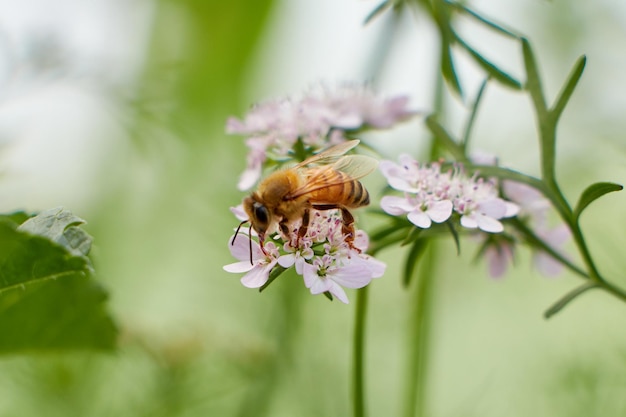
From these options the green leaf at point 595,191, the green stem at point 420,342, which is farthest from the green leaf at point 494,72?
the green stem at point 420,342

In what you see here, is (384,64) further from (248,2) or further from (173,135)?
(248,2)

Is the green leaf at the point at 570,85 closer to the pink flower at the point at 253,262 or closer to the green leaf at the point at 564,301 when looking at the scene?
the green leaf at the point at 564,301

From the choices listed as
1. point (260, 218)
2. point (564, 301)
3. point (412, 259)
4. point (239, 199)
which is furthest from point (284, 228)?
point (239, 199)

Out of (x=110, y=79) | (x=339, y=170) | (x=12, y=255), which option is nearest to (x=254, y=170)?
(x=339, y=170)

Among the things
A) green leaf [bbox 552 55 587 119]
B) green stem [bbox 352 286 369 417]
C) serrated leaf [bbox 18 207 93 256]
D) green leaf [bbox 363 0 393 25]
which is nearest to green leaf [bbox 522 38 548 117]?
green leaf [bbox 552 55 587 119]

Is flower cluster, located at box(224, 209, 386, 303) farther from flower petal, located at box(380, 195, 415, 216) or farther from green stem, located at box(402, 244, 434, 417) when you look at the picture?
green stem, located at box(402, 244, 434, 417)
